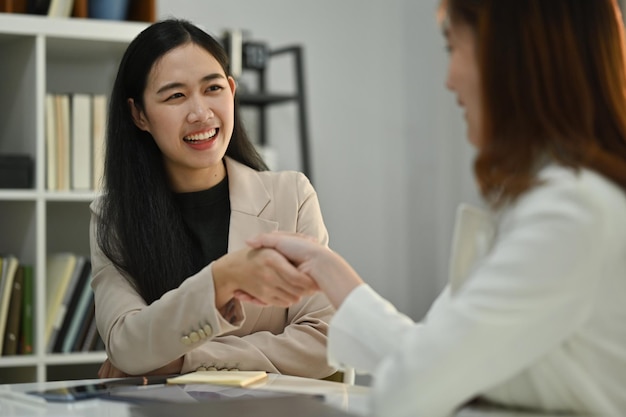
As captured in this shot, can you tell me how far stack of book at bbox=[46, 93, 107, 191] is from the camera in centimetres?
291

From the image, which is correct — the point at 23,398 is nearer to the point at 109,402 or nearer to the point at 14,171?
the point at 109,402

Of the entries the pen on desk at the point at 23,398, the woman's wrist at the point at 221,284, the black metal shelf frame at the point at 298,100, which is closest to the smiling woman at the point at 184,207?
the woman's wrist at the point at 221,284

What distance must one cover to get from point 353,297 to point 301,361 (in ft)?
2.09

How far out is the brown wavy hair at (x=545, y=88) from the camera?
1032 millimetres

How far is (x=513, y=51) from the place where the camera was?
105 cm

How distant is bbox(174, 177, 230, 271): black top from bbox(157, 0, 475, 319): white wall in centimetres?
255

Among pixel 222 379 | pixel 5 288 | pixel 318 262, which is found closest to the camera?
pixel 318 262

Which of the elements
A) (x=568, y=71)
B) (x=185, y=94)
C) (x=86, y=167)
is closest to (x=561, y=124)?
(x=568, y=71)

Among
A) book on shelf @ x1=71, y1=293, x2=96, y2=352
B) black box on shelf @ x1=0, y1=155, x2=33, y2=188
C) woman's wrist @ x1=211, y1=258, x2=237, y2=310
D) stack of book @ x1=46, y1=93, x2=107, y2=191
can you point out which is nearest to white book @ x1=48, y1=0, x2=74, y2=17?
stack of book @ x1=46, y1=93, x2=107, y2=191

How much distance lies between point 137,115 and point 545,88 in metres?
1.28

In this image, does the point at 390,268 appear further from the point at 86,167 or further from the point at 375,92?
the point at 86,167

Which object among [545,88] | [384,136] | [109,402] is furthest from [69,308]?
[384,136]

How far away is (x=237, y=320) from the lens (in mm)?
1646

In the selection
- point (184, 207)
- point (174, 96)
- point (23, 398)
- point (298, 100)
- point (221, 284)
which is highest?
point (298, 100)
